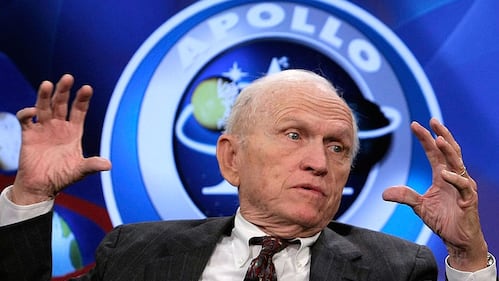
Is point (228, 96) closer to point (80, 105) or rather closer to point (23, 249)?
point (80, 105)

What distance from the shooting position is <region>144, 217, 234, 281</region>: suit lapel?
2152 millimetres

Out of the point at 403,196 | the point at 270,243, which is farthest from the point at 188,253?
the point at 403,196

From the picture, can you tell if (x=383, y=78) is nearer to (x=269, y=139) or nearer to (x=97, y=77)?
(x=269, y=139)

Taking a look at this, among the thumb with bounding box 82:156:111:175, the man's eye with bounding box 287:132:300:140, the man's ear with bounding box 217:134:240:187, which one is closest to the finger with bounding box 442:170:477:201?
the man's eye with bounding box 287:132:300:140

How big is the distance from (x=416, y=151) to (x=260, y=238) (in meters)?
0.79

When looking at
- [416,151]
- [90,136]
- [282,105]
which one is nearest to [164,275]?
[282,105]

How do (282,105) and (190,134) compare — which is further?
(190,134)

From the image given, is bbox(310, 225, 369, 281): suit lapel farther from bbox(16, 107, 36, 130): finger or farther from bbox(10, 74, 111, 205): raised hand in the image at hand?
bbox(16, 107, 36, 130): finger

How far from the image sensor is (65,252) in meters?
2.79

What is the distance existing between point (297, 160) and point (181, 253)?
1.48 ft

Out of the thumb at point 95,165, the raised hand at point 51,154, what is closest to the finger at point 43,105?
the raised hand at point 51,154

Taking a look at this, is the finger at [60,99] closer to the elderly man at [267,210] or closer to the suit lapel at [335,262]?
the elderly man at [267,210]

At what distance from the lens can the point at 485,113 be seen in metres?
2.67

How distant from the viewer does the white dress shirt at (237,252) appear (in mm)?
2027
